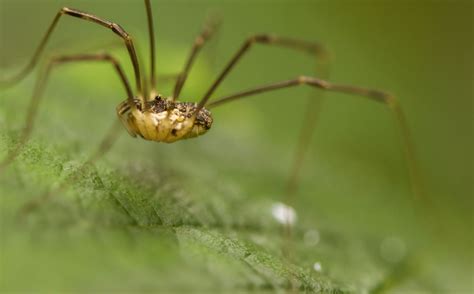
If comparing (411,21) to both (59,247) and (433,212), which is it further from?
(59,247)

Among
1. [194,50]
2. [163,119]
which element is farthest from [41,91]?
[194,50]

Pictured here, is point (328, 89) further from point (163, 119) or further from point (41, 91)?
point (41, 91)

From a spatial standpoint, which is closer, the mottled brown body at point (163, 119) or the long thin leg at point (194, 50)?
the mottled brown body at point (163, 119)

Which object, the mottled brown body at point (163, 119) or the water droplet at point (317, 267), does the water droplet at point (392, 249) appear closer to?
the water droplet at point (317, 267)

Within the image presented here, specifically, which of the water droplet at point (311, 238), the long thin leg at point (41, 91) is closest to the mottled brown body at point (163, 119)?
the long thin leg at point (41, 91)

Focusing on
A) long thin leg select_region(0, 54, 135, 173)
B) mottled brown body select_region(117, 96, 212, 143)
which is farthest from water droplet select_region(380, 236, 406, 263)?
long thin leg select_region(0, 54, 135, 173)
